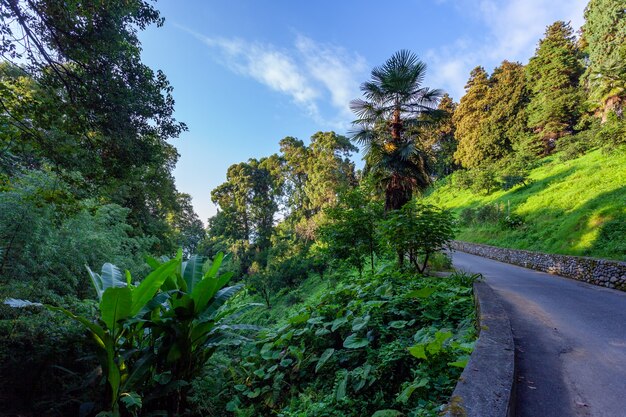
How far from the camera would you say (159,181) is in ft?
57.3

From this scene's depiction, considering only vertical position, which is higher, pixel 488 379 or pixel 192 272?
pixel 192 272

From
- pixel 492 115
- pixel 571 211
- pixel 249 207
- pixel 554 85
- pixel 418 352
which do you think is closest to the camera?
pixel 418 352

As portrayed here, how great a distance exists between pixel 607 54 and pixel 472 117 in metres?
13.4

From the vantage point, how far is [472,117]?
36188mm

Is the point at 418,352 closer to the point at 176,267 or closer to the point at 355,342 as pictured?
the point at 355,342

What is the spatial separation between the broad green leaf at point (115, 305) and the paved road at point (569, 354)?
3658 millimetres

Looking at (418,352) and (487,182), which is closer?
(418,352)

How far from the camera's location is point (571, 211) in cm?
1324

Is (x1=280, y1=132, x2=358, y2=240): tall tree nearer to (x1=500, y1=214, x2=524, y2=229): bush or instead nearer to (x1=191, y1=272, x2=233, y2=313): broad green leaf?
(x1=500, y1=214, x2=524, y2=229): bush

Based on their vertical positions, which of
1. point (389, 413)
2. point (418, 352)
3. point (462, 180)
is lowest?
point (389, 413)

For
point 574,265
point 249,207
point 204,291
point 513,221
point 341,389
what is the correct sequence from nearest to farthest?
point 341,389
point 204,291
point 574,265
point 513,221
point 249,207

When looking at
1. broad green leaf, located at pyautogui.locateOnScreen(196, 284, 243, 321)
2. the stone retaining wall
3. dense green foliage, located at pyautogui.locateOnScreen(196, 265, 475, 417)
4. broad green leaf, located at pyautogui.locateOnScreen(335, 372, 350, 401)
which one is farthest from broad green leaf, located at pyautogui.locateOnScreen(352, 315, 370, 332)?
the stone retaining wall

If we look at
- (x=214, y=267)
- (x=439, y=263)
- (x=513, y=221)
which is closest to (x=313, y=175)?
(x=513, y=221)

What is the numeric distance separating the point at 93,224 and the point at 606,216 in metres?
Answer: 17.7
